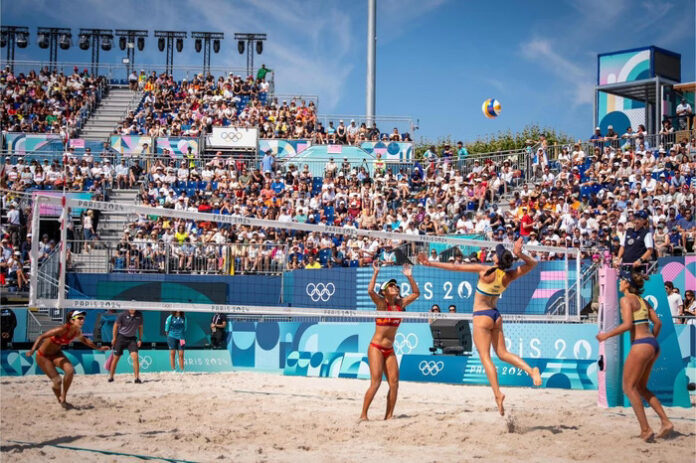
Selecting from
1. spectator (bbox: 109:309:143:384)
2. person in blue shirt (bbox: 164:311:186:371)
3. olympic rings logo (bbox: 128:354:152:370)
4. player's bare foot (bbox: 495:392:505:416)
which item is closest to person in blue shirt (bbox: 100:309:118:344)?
olympic rings logo (bbox: 128:354:152:370)

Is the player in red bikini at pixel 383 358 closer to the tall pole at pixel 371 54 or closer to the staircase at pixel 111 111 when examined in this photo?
the tall pole at pixel 371 54

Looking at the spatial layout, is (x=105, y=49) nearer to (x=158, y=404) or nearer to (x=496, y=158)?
(x=496, y=158)

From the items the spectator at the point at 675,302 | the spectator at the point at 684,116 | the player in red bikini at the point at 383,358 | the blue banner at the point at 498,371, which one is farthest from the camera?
the spectator at the point at 684,116

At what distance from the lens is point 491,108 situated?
24594 mm

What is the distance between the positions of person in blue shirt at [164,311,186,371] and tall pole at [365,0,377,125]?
14.0 metres

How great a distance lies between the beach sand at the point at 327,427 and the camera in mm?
7633

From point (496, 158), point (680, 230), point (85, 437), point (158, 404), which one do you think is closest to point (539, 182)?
point (496, 158)

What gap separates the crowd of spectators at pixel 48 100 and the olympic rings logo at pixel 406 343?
16.5m

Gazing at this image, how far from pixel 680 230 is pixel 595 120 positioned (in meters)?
13.8

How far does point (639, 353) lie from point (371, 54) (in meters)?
21.8

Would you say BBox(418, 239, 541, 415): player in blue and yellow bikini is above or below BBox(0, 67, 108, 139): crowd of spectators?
below

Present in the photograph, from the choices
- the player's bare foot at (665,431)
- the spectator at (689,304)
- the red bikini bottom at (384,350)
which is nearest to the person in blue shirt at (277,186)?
the spectator at (689,304)

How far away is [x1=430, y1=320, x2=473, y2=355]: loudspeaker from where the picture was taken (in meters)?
15.2

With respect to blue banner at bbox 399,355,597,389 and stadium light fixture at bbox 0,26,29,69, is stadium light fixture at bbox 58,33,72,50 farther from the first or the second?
blue banner at bbox 399,355,597,389
